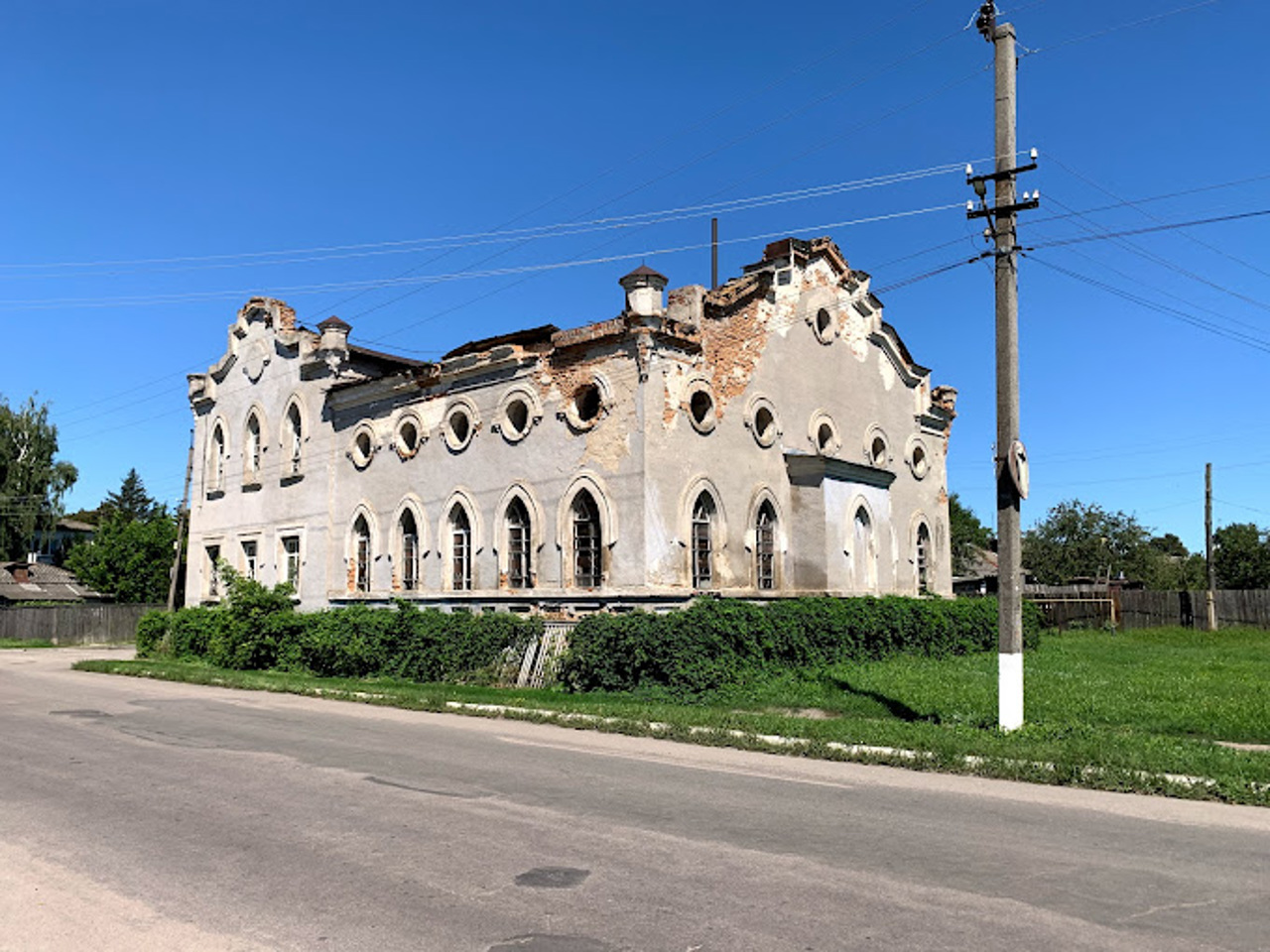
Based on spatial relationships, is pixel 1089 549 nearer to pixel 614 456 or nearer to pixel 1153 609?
pixel 1153 609

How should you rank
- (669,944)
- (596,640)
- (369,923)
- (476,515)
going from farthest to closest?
(476,515) → (596,640) → (369,923) → (669,944)

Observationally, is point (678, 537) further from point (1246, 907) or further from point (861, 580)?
point (1246, 907)

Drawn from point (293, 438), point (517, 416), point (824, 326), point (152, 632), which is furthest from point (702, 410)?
point (152, 632)

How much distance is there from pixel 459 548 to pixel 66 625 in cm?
2958

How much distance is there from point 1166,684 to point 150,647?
26873mm

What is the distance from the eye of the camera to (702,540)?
68.6ft

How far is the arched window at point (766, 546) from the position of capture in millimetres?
22203

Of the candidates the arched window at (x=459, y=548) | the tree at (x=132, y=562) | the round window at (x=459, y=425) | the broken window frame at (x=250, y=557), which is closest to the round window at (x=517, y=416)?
the round window at (x=459, y=425)

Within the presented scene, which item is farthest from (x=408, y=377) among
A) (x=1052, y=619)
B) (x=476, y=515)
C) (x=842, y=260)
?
(x=1052, y=619)

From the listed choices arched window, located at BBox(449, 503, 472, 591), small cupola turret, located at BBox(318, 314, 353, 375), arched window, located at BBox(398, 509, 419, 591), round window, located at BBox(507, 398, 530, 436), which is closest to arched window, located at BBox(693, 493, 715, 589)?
round window, located at BBox(507, 398, 530, 436)

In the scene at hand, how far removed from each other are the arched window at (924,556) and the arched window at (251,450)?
19545 mm

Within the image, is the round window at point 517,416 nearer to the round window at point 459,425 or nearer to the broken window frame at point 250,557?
the round window at point 459,425

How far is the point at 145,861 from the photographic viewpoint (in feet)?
20.9

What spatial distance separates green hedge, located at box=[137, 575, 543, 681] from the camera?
1956 centimetres
